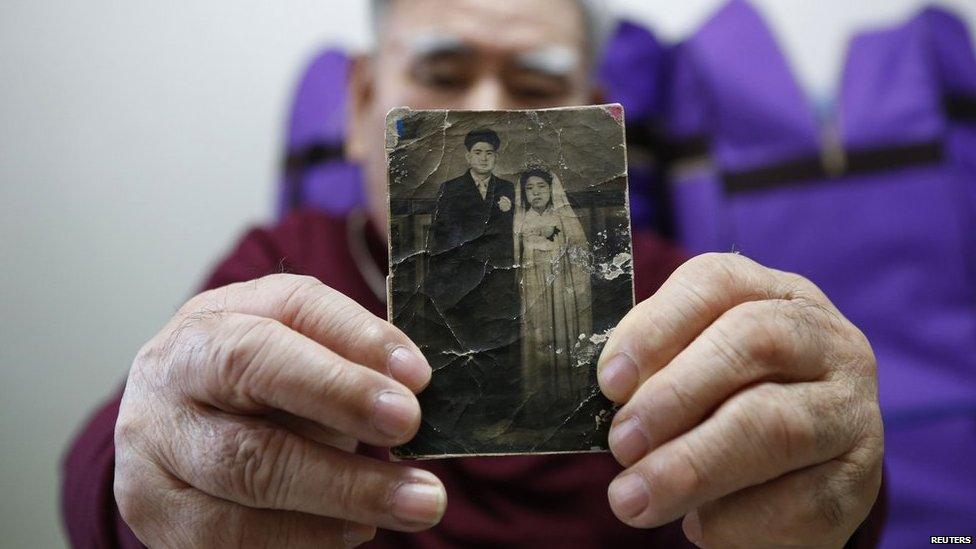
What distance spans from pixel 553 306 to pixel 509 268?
6 centimetres

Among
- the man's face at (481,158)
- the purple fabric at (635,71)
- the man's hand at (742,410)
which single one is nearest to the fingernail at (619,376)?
the man's hand at (742,410)

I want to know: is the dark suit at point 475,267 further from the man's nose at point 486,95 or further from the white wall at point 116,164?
the white wall at point 116,164

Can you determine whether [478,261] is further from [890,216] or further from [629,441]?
[890,216]

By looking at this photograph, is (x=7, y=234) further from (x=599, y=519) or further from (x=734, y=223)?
(x=734, y=223)

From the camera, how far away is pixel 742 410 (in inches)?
23.3

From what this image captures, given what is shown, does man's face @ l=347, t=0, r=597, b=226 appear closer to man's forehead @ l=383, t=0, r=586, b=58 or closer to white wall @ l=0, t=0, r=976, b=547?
man's forehead @ l=383, t=0, r=586, b=58

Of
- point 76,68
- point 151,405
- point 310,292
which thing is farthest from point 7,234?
point 310,292

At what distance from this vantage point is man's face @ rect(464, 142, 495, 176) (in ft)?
2.18

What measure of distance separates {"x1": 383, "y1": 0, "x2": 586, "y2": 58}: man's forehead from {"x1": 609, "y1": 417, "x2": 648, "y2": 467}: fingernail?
0.72 m

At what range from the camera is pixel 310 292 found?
63cm

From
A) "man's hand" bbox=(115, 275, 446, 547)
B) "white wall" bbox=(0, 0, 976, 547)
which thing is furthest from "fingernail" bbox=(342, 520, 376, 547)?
"white wall" bbox=(0, 0, 976, 547)

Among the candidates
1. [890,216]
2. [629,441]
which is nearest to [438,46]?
[629,441]

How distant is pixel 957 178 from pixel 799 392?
100 cm

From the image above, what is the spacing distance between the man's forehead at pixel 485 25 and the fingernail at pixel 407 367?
2.20ft
